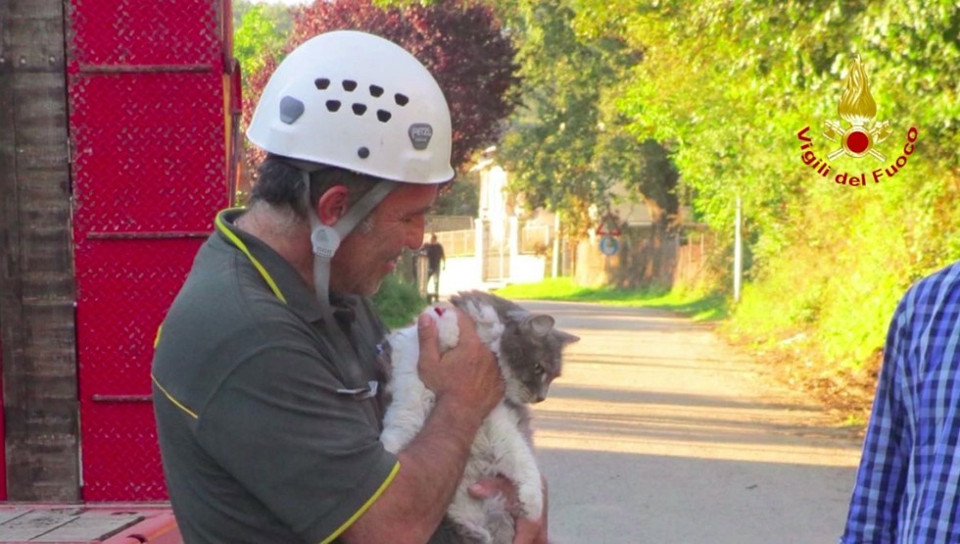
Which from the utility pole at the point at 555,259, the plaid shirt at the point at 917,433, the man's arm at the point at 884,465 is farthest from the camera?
the utility pole at the point at 555,259

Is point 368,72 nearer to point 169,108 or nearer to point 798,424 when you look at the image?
point 169,108

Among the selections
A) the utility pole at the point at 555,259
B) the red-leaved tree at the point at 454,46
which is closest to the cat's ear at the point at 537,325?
the red-leaved tree at the point at 454,46

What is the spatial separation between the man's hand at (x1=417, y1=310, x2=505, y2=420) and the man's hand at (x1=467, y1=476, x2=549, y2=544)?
0.68 ft

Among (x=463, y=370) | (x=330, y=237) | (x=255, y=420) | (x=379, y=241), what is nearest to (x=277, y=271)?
(x=330, y=237)

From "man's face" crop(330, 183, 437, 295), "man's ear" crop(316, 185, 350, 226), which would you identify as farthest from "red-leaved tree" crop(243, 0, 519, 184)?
"man's ear" crop(316, 185, 350, 226)

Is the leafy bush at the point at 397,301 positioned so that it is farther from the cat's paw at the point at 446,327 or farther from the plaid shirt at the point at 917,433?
the plaid shirt at the point at 917,433

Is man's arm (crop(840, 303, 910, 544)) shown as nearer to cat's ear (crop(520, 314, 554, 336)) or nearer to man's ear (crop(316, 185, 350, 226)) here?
cat's ear (crop(520, 314, 554, 336))

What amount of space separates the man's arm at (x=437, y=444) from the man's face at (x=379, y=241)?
0.76ft

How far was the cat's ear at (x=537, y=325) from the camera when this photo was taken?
330cm

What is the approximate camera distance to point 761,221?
25.2 meters

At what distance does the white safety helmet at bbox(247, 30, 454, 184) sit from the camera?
2.66 meters

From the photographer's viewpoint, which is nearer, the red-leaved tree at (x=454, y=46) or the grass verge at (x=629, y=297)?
the red-leaved tree at (x=454, y=46)

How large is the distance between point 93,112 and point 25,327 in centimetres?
79

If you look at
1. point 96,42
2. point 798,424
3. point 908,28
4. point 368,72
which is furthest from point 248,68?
point 368,72
